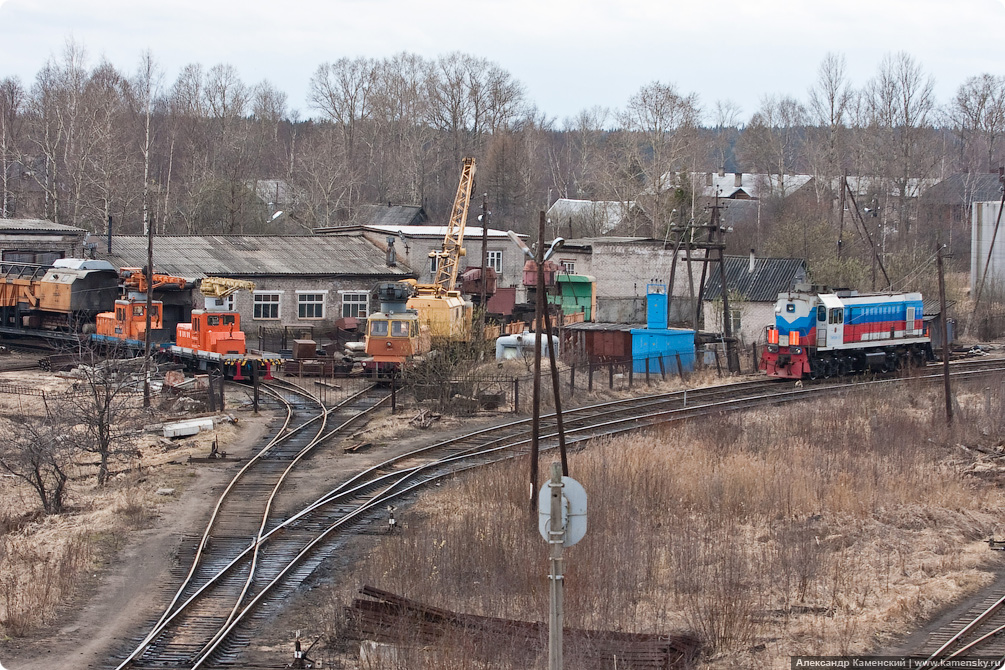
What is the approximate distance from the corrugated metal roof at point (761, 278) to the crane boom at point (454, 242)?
11555 mm

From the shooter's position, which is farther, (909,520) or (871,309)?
(871,309)

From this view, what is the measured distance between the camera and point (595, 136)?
324ft

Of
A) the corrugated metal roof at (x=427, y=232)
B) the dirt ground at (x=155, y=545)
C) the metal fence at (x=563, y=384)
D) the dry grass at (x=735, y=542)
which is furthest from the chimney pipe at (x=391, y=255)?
the dry grass at (x=735, y=542)

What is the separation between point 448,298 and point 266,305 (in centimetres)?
830

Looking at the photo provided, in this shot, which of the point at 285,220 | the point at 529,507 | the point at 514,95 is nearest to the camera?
the point at 529,507

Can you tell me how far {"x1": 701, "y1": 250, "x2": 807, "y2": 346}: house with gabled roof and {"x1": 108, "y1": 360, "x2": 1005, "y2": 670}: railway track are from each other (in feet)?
35.9

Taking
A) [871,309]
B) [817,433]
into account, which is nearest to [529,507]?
[817,433]

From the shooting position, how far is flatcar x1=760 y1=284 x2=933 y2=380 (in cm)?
3269

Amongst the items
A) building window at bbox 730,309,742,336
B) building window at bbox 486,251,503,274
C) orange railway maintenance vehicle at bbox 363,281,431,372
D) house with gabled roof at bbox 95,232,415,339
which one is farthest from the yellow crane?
building window at bbox 486,251,503,274

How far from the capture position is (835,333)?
33062 millimetres

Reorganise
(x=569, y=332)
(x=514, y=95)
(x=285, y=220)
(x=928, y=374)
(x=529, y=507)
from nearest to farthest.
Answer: (x=529, y=507) → (x=928, y=374) → (x=569, y=332) → (x=285, y=220) → (x=514, y=95)

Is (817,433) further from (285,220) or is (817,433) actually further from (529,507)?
(285,220)

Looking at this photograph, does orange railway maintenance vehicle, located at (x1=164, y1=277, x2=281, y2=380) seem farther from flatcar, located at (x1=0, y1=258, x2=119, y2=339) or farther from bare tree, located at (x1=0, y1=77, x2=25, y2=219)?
bare tree, located at (x1=0, y1=77, x2=25, y2=219)

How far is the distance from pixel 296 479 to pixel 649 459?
22.7 ft
